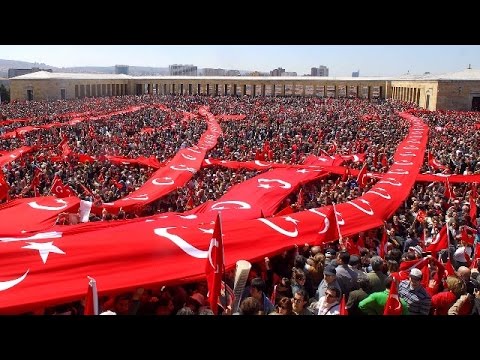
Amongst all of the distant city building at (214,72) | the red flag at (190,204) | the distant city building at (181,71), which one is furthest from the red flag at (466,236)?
the distant city building at (181,71)

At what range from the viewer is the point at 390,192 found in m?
10.6

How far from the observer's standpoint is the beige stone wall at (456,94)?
36656 mm

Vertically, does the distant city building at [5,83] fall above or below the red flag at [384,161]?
above

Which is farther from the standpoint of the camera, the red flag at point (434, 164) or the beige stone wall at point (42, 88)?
the beige stone wall at point (42, 88)

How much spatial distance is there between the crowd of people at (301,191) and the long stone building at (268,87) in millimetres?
11421

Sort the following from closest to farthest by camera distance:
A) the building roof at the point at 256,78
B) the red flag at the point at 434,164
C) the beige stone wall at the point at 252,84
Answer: the red flag at the point at 434,164 < the building roof at the point at 256,78 < the beige stone wall at the point at 252,84

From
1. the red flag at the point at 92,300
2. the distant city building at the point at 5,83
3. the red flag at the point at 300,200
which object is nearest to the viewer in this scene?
the red flag at the point at 92,300

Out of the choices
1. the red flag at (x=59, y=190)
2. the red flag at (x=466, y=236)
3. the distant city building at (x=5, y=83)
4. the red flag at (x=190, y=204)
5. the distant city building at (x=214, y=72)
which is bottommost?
the red flag at (x=190, y=204)

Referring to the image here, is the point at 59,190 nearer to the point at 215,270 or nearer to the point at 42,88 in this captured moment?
the point at 215,270

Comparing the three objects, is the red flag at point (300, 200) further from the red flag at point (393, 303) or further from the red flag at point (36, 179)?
the red flag at point (36, 179)

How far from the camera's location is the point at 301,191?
1070 cm

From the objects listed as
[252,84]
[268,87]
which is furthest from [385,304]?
[268,87]
